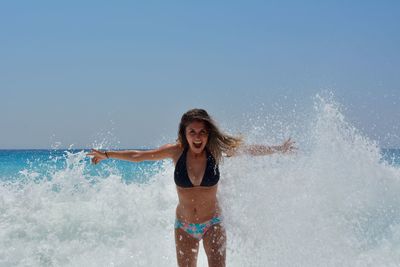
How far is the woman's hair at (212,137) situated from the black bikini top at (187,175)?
0.36 ft

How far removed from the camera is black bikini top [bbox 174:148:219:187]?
5.13 metres

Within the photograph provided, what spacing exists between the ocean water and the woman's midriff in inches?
18.6

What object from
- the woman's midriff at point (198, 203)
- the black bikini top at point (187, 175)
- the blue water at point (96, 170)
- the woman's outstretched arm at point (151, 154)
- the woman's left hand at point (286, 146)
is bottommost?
the woman's midriff at point (198, 203)

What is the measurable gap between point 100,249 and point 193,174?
4.33 m

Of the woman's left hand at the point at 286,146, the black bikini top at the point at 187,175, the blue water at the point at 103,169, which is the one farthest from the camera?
the blue water at the point at 103,169

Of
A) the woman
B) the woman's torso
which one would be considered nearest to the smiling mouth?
the woman

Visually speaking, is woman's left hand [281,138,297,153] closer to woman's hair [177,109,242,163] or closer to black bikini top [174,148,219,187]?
woman's hair [177,109,242,163]

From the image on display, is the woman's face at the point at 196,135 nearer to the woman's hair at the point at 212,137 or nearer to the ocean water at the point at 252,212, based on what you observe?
the woman's hair at the point at 212,137

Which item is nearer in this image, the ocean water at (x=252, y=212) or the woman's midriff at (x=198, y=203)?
the woman's midriff at (x=198, y=203)

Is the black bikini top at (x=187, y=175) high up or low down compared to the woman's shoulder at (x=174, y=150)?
down

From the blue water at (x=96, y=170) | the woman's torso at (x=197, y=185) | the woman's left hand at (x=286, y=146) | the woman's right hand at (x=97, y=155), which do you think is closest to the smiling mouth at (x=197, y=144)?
the woman's torso at (x=197, y=185)

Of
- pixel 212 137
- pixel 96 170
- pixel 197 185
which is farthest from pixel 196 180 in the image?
pixel 96 170

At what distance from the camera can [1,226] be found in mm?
9773

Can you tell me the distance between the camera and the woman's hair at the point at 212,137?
5.17 m
